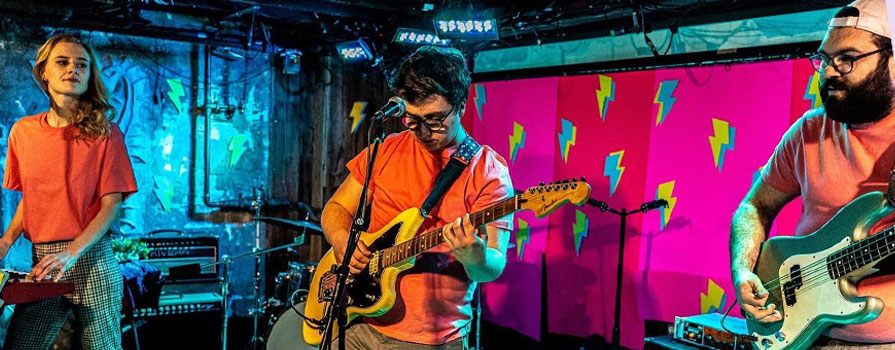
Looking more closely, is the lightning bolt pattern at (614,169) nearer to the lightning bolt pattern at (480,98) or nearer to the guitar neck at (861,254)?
the lightning bolt pattern at (480,98)

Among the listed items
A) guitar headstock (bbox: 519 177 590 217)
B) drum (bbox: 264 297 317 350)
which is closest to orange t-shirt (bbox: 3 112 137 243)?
drum (bbox: 264 297 317 350)

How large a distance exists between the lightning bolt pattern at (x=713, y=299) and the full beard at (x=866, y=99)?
3.07 meters

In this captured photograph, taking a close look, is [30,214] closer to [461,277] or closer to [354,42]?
[461,277]

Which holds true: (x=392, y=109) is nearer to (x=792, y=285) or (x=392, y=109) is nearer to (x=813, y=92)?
(x=792, y=285)

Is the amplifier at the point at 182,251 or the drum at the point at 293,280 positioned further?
the amplifier at the point at 182,251

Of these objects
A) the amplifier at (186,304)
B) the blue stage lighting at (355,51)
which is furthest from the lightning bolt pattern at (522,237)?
the amplifier at (186,304)

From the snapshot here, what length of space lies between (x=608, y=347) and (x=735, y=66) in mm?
2369

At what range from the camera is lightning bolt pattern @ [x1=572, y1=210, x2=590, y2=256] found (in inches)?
250

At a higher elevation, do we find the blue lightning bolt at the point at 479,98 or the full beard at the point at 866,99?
the blue lightning bolt at the point at 479,98

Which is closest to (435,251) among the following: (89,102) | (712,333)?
(712,333)

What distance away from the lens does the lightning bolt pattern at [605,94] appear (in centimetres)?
621

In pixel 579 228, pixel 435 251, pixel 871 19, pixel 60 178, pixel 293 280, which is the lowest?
pixel 293 280

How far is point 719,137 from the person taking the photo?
5492 mm

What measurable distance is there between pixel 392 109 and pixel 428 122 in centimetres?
28
